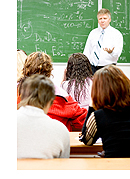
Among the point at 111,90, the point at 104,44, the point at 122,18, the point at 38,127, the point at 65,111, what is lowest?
the point at 65,111

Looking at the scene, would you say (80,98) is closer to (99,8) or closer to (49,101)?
(49,101)

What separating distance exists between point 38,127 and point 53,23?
384 cm

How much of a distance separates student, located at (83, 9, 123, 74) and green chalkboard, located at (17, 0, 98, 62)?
0.95 feet

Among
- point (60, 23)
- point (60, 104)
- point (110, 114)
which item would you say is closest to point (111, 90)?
point (110, 114)

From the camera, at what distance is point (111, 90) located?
1626mm

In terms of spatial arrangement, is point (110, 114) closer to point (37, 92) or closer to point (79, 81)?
point (37, 92)

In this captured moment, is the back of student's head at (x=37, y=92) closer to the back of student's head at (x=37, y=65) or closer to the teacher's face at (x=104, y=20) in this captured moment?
the back of student's head at (x=37, y=65)

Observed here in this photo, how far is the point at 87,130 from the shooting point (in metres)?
1.66

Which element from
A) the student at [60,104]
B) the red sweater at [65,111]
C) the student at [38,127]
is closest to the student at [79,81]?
the student at [60,104]

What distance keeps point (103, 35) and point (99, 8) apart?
23.3 inches

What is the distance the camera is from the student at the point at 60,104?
213cm
